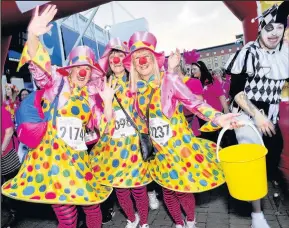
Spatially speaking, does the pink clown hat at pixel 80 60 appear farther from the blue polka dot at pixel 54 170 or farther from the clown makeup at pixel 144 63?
the blue polka dot at pixel 54 170

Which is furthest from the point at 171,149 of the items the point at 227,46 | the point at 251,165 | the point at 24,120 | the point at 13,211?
the point at 13,211

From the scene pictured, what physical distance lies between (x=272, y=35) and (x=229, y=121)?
89 cm

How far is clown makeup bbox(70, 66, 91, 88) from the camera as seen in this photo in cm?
271

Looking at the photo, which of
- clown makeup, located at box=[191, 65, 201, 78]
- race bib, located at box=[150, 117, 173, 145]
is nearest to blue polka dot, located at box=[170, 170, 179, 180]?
race bib, located at box=[150, 117, 173, 145]

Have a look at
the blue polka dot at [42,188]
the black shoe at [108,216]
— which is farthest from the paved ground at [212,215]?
the blue polka dot at [42,188]

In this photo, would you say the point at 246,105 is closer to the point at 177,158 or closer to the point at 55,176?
the point at 177,158

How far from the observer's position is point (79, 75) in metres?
2.71

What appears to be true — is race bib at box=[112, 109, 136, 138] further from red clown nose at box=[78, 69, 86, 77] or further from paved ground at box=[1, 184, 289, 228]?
paved ground at box=[1, 184, 289, 228]

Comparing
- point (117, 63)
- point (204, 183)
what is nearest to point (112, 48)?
point (117, 63)

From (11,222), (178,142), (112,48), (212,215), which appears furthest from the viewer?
(11,222)

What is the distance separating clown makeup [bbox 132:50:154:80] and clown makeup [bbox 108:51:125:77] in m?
0.37

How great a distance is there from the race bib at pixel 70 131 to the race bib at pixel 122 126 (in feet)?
1.46

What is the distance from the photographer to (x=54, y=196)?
237 cm

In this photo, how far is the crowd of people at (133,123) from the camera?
2.46 meters
